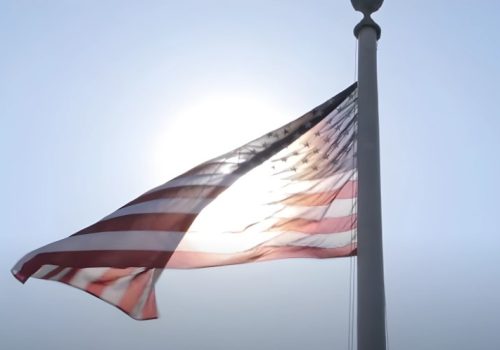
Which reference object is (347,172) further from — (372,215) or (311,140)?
(372,215)

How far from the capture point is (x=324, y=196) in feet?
25.2

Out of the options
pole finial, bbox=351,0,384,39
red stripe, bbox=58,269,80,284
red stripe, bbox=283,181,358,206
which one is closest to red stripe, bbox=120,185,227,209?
red stripe, bbox=58,269,80,284

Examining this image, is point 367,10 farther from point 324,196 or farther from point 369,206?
point 369,206

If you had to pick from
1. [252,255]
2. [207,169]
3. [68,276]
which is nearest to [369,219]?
[252,255]

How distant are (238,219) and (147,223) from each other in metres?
1.38

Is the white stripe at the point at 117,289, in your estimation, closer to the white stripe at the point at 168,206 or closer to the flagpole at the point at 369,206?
the white stripe at the point at 168,206

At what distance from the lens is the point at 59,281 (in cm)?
646

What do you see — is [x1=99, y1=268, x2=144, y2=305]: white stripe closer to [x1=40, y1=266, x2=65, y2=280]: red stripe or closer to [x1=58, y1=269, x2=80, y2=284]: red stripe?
[x1=58, y1=269, x2=80, y2=284]: red stripe

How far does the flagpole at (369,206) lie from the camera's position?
18.1ft

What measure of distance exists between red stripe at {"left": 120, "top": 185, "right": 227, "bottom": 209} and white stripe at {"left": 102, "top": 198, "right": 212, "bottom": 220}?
57 millimetres

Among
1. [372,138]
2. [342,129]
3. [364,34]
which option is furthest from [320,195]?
[364,34]

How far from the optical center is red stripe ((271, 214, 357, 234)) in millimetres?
7488

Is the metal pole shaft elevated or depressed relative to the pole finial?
depressed

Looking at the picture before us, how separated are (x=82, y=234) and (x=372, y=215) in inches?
136
